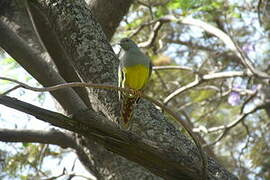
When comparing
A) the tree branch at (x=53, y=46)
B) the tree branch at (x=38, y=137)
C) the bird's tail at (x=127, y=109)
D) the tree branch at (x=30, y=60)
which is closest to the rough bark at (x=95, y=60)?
the bird's tail at (x=127, y=109)

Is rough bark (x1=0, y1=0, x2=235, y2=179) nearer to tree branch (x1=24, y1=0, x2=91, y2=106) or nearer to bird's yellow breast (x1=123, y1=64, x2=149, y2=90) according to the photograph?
bird's yellow breast (x1=123, y1=64, x2=149, y2=90)

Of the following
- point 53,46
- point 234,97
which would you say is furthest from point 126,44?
point 234,97

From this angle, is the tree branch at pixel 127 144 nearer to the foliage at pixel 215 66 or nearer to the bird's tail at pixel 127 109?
the bird's tail at pixel 127 109

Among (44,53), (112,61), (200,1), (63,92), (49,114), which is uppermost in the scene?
(200,1)

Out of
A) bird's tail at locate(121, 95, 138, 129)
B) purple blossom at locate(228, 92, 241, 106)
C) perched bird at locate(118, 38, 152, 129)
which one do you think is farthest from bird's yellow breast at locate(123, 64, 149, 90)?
purple blossom at locate(228, 92, 241, 106)

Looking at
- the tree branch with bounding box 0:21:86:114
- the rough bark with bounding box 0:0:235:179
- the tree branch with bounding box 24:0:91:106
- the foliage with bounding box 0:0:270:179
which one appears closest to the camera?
the rough bark with bounding box 0:0:235:179

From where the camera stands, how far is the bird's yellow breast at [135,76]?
325 centimetres

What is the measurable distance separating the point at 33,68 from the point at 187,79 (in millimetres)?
5398

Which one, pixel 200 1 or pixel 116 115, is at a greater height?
pixel 200 1

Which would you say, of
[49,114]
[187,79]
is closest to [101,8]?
[49,114]

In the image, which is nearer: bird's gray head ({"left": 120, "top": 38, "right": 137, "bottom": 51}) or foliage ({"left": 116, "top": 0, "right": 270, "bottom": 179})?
bird's gray head ({"left": 120, "top": 38, "right": 137, "bottom": 51})

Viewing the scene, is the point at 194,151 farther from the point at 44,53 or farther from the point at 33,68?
the point at 44,53

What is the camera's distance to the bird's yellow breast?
3.25 m

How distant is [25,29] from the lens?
4164 mm
